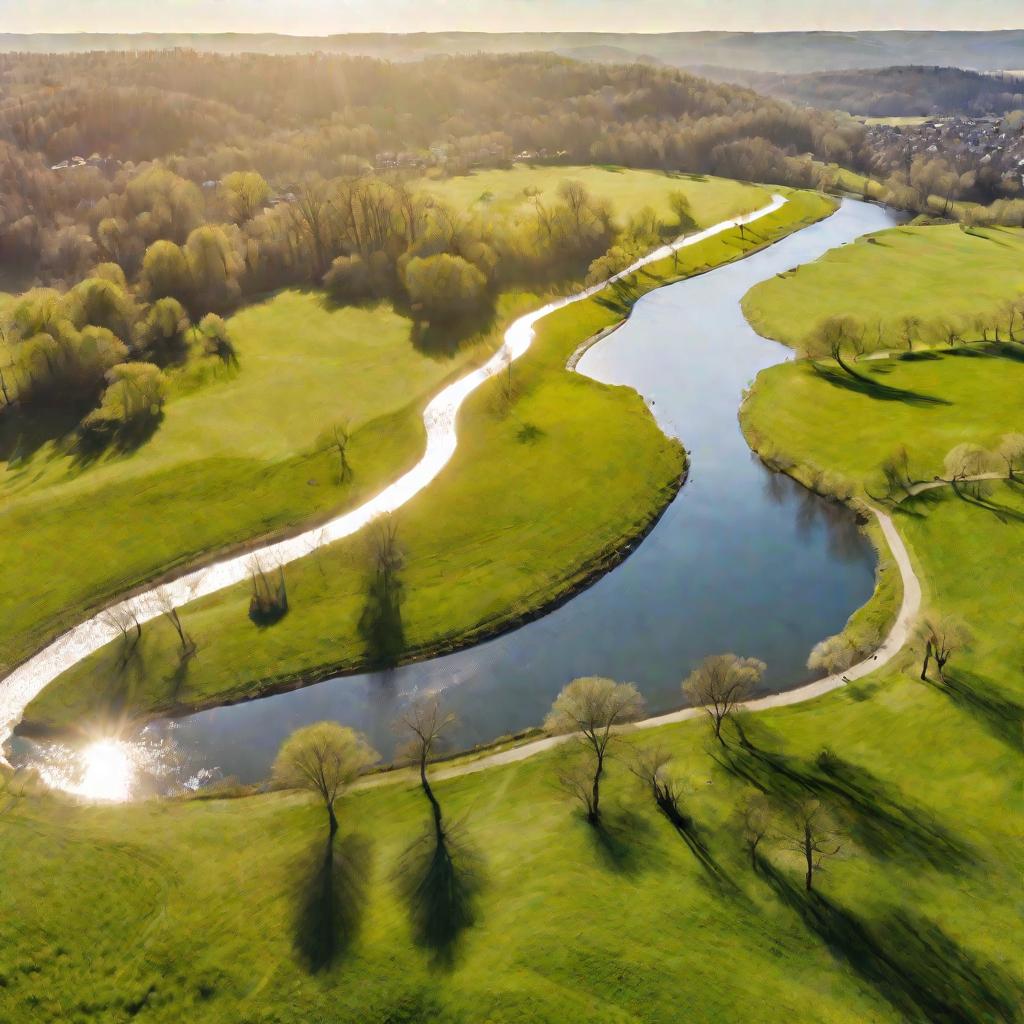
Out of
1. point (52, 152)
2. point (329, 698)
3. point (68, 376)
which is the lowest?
point (329, 698)

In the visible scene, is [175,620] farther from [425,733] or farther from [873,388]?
[873,388]

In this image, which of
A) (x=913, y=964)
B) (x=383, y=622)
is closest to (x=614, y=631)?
(x=383, y=622)

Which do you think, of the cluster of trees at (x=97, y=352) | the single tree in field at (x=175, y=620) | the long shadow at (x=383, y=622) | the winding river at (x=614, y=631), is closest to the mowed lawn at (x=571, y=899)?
the winding river at (x=614, y=631)

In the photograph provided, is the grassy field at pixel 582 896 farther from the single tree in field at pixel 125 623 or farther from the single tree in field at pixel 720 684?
the single tree in field at pixel 125 623

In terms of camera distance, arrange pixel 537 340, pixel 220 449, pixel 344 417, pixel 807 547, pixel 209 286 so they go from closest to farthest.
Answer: pixel 807 547 → pixel 220 449 → pixel 344 417 → pixel 537 340 → pixel 209 286

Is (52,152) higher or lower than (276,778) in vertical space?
higher

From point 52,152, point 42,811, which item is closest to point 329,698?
point 42,811

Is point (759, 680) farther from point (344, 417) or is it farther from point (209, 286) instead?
point (209, 286)
